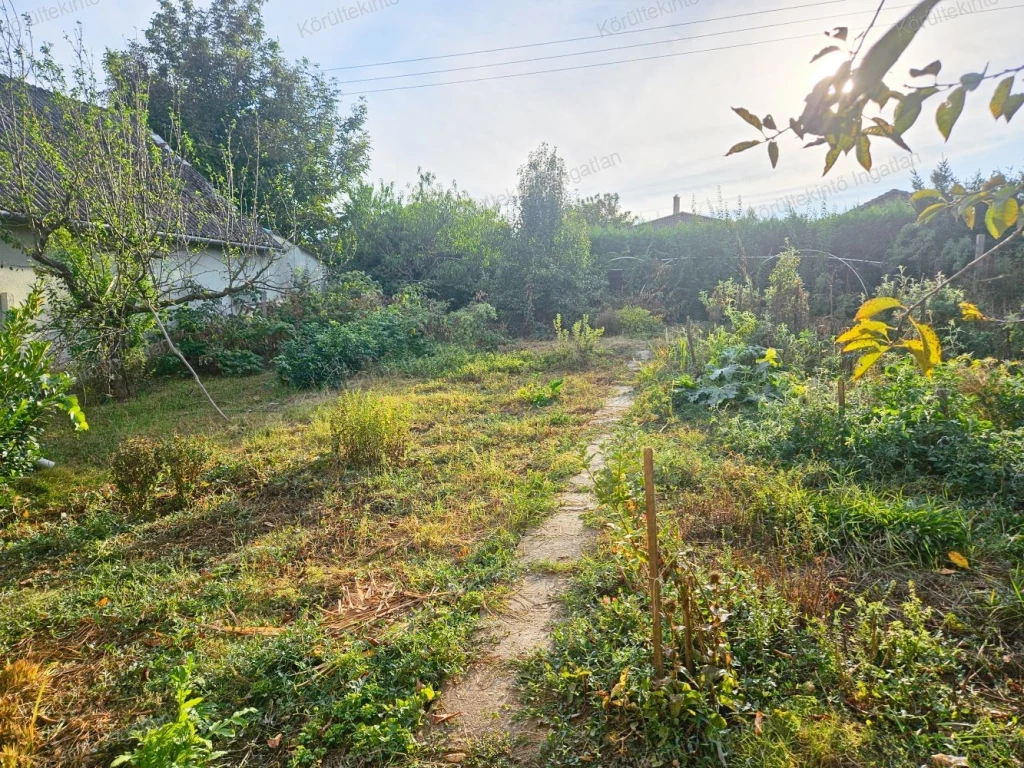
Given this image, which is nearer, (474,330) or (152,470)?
(152,470)

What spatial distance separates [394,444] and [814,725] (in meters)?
3.79

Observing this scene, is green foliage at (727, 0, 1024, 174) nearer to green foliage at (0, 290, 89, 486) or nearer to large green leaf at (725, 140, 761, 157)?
large green leaf at (725, 140, 761, 157)

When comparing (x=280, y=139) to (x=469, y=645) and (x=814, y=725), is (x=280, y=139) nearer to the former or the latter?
(x=469, y=645)

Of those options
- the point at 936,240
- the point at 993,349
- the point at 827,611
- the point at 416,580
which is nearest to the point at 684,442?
the point at 827,611

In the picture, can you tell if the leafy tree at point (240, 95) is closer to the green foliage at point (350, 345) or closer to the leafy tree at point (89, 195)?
the green foliage at point (350, 345)

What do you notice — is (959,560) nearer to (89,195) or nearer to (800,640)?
(800,640)

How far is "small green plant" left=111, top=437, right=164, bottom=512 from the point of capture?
3.98 m

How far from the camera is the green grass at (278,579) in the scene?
2.15 metres

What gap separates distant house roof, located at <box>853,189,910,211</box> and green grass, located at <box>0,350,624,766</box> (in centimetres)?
1107

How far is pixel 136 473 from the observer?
4.00 metres

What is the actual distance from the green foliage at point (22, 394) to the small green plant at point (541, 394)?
440cm

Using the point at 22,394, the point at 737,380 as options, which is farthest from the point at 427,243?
the point at 22,394

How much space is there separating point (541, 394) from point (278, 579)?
407 cm

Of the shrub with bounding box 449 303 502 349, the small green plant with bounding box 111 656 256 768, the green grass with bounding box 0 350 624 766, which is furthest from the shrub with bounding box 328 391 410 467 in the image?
the shrub with bounding box 449 303 502 349
